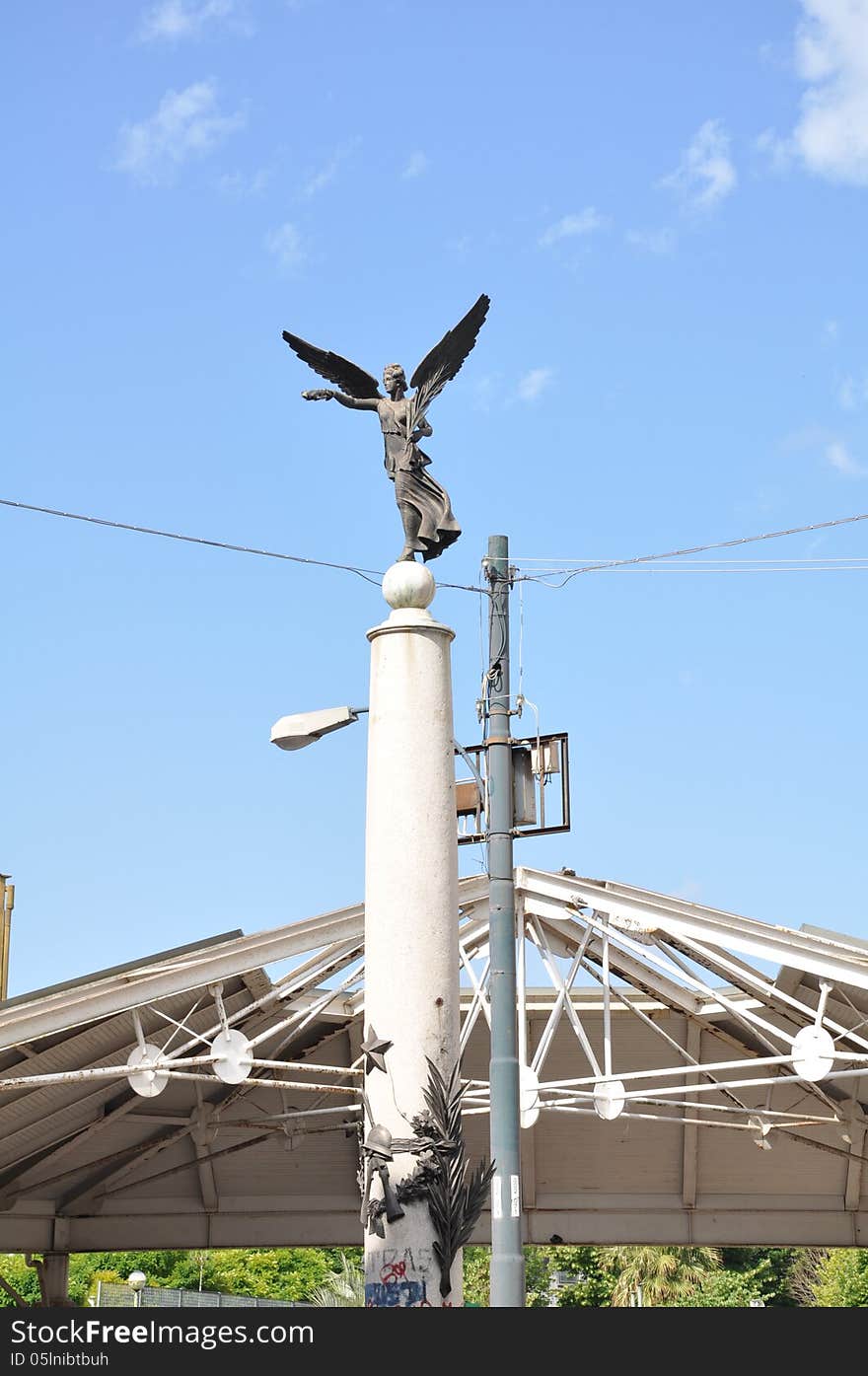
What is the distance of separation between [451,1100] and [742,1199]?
1896 cm

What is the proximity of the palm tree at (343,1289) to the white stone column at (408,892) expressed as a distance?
124 ft

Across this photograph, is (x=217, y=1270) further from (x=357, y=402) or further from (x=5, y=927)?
(x=357, y=402)

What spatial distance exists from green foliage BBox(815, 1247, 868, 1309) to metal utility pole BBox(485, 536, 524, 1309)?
112 feet

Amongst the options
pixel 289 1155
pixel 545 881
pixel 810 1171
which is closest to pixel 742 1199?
pixel 810 1171

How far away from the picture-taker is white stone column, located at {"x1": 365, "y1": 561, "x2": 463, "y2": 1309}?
10.8 metres

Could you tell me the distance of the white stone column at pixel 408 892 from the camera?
1083 centimetres

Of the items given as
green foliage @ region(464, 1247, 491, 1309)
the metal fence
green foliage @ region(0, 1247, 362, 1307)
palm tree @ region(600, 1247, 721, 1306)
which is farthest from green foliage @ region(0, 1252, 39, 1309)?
palm tree @ region(600, 1247, 721, 1306)

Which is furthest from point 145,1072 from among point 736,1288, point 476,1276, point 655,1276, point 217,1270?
point 217,1270

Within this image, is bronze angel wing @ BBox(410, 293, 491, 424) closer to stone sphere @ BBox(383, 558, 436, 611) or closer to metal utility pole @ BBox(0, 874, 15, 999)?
stone sphere @ BBox(383, 558, 436, 611)

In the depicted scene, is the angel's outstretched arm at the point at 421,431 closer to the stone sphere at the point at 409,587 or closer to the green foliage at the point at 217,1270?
the stone sphere at the point at 409,587

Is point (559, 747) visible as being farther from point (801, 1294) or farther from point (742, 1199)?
point (801, 1294)

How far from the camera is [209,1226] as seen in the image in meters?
28.2

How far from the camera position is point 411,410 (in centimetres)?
1282

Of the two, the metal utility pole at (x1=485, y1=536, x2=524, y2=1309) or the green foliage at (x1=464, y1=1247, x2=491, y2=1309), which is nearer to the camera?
the metal utility pole at (x1=485, y1=536, x2=524, y2=1309)
